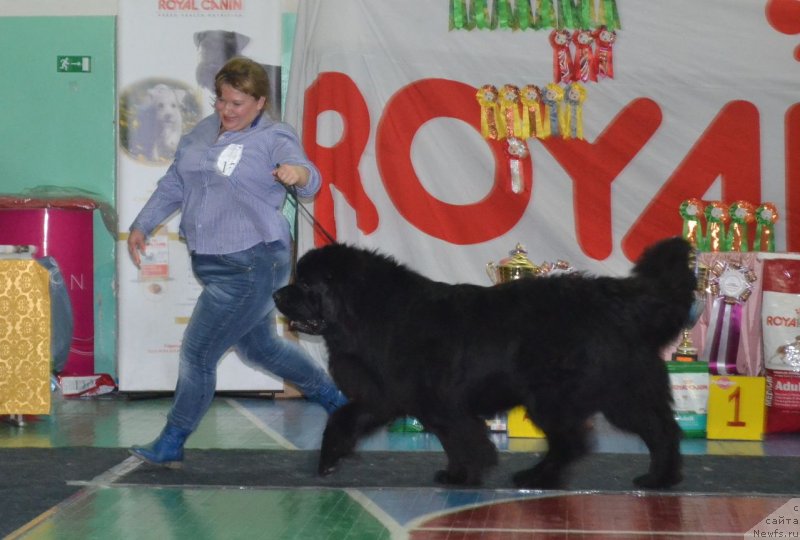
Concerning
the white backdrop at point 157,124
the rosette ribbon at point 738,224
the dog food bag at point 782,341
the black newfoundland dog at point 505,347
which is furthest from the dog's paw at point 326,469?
the rosette ribbon at point 738,224

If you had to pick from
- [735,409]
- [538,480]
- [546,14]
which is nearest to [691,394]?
[735,409]

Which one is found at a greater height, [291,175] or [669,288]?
[291,175]

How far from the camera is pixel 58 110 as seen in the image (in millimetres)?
7641

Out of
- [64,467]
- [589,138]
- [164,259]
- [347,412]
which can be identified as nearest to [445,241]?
[589,138]

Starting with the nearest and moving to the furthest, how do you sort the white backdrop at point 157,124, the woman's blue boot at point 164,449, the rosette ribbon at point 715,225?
the woman's blue boot at point 164,449 → the rosette ribbon at point 715,225 → the white backdrop at point 157,124

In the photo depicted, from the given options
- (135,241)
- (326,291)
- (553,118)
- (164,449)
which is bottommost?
(164,449)

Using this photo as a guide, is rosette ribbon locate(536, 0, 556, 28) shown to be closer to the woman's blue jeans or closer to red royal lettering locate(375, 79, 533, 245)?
red royal lettering locate(375, 79, 533, 245)

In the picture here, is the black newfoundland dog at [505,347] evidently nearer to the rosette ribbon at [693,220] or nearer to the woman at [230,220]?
the woman at [230,220]

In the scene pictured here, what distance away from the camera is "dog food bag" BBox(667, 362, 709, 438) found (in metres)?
5.88

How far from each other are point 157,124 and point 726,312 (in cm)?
376

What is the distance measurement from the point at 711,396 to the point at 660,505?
6.04 ft

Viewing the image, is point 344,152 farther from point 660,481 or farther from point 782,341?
point 660,481

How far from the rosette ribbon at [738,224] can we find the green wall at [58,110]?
4.11 m

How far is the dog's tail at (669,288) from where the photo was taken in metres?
4.45
